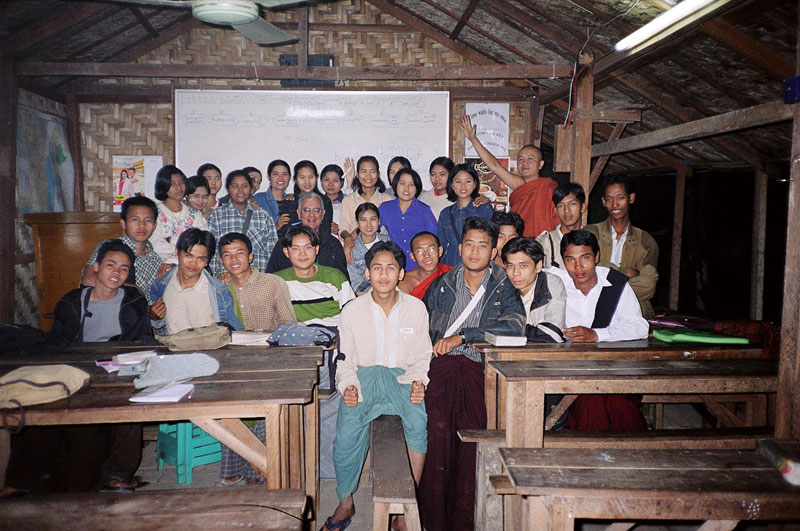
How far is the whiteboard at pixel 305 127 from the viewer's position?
6164 mm

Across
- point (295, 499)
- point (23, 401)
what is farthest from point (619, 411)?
point (23, 401)

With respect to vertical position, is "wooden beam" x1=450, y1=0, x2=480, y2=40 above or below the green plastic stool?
above

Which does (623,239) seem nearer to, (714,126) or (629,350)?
(714,126)

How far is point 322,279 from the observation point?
3.58 metres

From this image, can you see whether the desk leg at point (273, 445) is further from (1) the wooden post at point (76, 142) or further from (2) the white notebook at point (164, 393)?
(1) the wooden post at point (76, 142)

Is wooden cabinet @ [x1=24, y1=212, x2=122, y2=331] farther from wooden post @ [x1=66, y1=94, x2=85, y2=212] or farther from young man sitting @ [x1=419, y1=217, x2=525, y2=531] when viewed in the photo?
young man sitting @ [x1=419, y1=217, x2=525, y2=531]

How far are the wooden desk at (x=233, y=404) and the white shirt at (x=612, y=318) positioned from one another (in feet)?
6.18

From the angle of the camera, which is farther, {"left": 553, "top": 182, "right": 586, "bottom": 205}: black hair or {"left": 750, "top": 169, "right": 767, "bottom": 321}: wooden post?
{"left": 750, "top": 169, "right": 767, "bottom": 321}: wooden post

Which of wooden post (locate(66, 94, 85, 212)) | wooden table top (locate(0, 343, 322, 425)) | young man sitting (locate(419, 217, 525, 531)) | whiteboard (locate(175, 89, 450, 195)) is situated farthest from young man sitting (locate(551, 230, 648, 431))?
wooden post (locate(66, 94, 85, 212))

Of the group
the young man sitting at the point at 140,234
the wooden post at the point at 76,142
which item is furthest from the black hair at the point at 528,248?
the wooden post at the point at 76,142

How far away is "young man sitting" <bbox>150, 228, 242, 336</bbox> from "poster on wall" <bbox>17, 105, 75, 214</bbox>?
3.44m

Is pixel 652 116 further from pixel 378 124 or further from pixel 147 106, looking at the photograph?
pixel 147 106

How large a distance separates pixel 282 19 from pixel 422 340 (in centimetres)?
556

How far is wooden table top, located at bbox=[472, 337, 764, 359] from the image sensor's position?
9.16 ft
